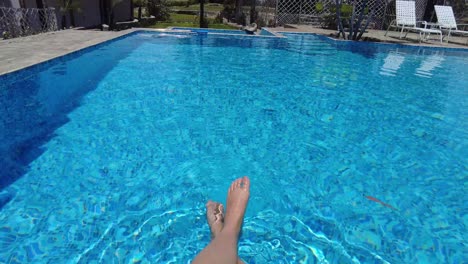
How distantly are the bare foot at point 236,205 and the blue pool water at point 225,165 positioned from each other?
0.35m

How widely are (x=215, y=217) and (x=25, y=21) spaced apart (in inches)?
Answer: 437

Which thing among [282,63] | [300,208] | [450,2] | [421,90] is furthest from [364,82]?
[450,2]

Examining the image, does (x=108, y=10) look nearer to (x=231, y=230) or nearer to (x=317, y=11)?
(x=317, y=11)

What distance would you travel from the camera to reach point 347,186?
119 inches

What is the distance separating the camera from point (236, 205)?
2.08m

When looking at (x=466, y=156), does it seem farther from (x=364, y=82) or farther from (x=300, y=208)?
(x=364, y=82)

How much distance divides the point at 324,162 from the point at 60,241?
8.71ft

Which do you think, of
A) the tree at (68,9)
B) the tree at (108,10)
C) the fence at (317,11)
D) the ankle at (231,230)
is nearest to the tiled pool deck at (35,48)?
the tree at (68,9)

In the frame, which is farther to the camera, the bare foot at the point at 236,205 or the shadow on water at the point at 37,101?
the shadow on water at the point at 37,101

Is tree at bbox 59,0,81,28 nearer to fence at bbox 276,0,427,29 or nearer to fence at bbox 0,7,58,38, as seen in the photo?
fence at bbox 0,7,58,38

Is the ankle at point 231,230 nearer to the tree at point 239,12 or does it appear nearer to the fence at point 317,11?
the fence at point 317,11

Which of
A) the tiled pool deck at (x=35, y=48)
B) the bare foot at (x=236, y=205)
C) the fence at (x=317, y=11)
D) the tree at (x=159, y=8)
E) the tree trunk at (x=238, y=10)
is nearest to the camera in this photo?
the bare foot at (x=236, y=205)

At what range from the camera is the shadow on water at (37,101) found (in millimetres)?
3298

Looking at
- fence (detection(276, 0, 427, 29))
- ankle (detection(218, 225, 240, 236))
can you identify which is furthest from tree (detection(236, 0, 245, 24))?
ankle (detection(218, 225, 240, 236))
